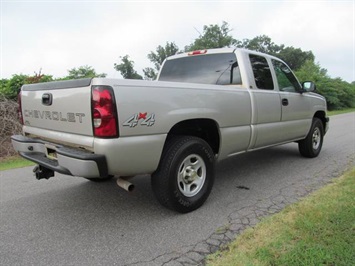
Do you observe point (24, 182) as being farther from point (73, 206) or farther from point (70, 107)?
point (70, 107)

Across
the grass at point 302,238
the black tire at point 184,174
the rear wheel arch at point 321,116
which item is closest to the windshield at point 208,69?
the black tire at point 184,174

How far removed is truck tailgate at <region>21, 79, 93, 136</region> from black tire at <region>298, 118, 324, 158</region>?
4.61 m

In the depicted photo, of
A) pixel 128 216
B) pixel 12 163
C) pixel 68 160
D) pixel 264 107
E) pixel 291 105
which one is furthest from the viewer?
pixel 12 163

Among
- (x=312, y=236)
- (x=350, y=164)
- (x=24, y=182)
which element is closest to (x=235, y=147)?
(x=312, y=236)

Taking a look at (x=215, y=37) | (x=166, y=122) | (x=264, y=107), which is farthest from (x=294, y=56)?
(x=166, y=122)

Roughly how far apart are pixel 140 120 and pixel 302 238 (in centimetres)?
183

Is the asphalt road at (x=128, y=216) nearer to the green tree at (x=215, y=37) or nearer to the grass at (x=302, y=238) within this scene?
the grass at (x=302, y=238)

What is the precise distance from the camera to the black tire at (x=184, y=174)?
10.9 feet

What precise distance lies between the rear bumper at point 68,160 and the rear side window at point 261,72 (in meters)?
2.79

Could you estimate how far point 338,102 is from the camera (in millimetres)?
26719

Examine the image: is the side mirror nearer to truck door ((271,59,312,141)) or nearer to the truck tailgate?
truck door ((271,59,312,141))

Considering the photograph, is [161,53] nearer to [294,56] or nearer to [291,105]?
[294,56]

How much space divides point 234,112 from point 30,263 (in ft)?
9.22

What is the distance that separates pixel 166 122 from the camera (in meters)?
3.20
